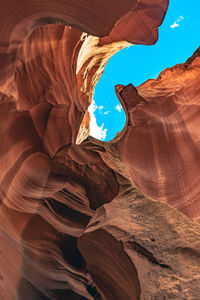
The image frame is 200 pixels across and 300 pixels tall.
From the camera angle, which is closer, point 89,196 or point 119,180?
point 119,180

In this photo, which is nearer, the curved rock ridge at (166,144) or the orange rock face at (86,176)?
the orange rock face at (86,176)

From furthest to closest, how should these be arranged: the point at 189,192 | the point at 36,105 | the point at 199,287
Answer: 1. the point at 36,105
2. the point at 189,192
3. the point at 199,287

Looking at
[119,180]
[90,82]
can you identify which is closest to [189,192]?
[119,180]

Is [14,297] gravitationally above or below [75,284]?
above

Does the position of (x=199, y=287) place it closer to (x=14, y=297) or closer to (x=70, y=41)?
(x=14, y=297)

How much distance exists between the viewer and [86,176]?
752 cm

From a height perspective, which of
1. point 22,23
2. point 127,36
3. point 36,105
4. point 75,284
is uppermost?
point 22,23

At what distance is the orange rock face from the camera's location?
3.95m

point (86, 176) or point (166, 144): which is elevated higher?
point (86, 176)

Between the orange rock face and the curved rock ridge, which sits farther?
the curved rock ridge

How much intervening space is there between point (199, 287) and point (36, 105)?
7599mm

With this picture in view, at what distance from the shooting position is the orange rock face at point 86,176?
13.0 ft

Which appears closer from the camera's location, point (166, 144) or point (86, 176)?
point (86, 176)

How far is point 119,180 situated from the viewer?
254 inches
